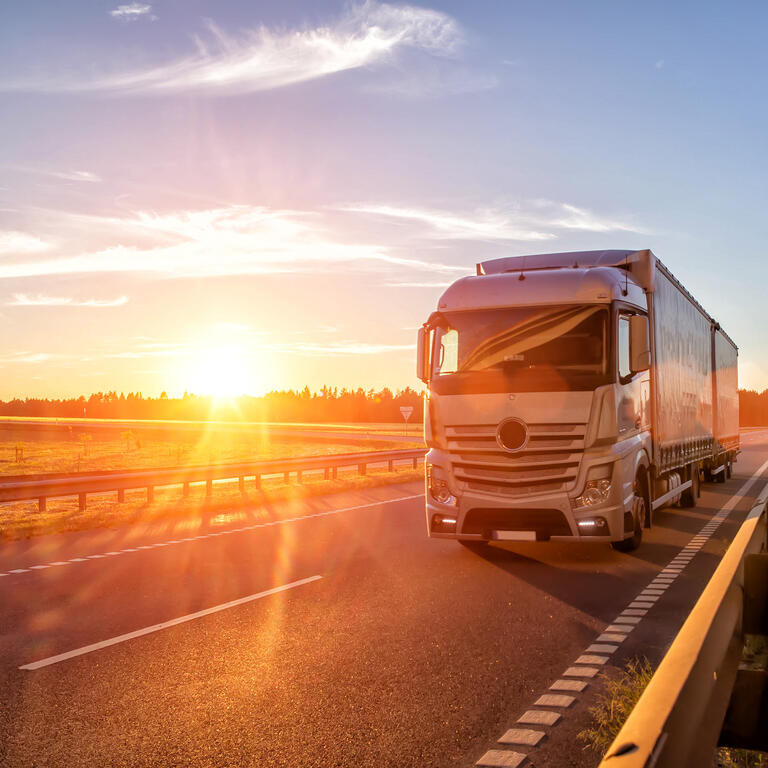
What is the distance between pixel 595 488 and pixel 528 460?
0.81m

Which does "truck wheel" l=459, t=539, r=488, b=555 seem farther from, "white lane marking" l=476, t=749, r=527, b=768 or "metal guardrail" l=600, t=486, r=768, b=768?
"white lane marking" l=476, t=749, r=527, b=768

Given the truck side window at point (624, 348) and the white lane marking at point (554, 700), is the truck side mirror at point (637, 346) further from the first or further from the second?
the white lane marking at point (554, 700)

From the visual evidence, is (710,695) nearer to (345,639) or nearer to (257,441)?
(345,639)

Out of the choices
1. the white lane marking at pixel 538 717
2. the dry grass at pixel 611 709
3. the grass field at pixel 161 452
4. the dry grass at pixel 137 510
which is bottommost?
the grass field at pixel 161 452

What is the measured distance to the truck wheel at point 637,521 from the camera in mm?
10508

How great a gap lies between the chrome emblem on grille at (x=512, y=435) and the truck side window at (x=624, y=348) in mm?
1375

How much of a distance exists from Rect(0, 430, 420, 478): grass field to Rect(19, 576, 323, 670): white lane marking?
2395 centimetres

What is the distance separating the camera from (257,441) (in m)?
67.9

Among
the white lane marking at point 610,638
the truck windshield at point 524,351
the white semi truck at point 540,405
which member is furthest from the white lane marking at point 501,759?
the truck windshield at point 524,351

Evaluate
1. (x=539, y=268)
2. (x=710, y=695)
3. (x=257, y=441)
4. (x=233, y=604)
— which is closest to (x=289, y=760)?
(x=710, y=695)

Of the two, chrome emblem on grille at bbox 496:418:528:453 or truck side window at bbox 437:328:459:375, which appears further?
truck side window at bbox 437:328:459:375

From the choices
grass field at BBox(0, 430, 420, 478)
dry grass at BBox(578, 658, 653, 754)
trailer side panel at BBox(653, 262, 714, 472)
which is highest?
trailer side panel at BBox(653, 262, 714, 472)

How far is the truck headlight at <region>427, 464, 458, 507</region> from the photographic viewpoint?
9.98 meters

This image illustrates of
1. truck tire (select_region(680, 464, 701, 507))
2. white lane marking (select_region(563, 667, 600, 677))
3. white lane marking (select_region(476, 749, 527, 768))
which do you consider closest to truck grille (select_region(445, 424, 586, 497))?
white lane marking (select_region(563, 667, 600, 677))
